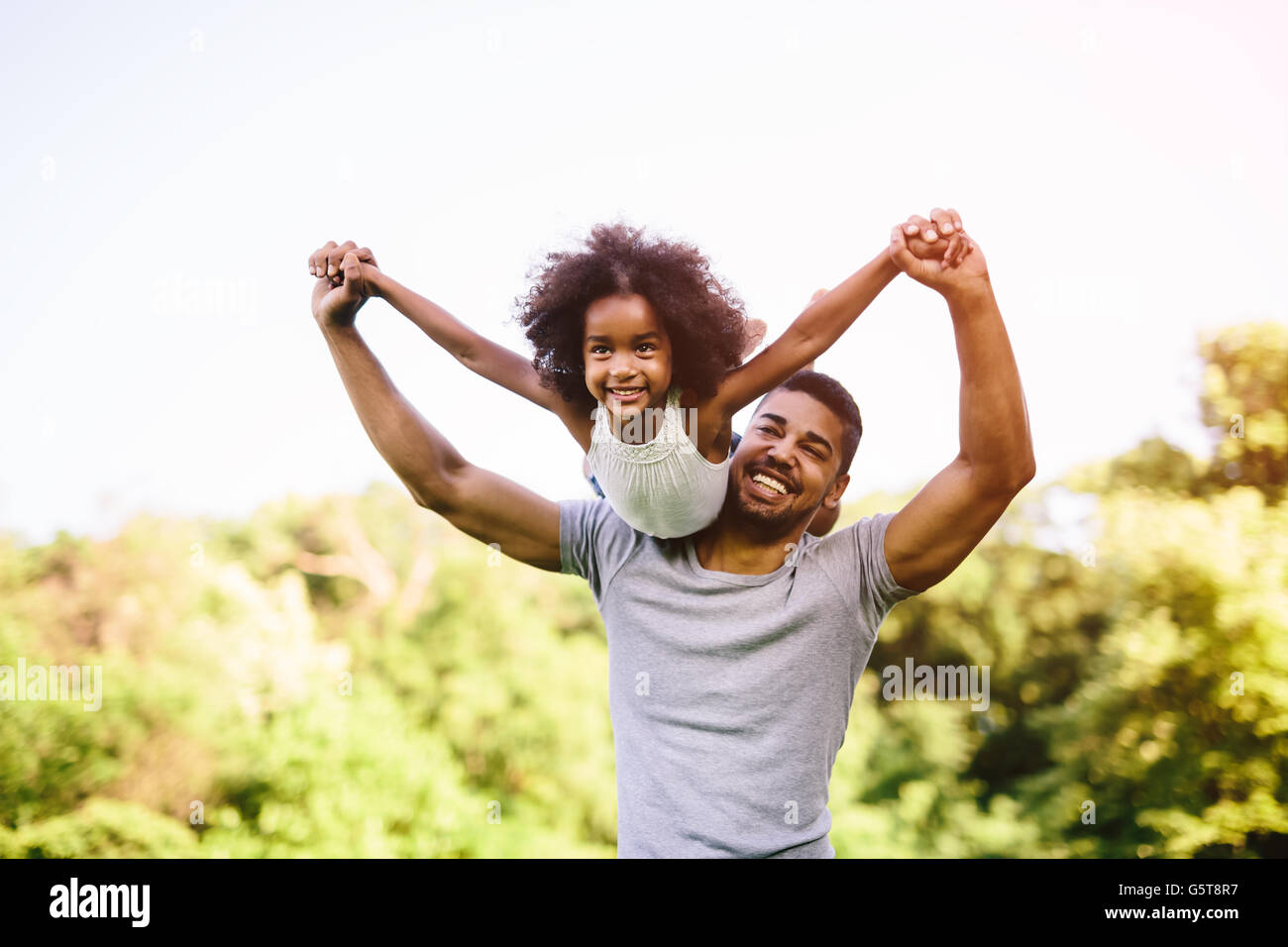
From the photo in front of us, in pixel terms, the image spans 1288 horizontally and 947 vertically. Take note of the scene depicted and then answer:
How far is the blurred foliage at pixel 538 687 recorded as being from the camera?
23.9 feet

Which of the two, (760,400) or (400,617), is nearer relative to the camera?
(760,400)

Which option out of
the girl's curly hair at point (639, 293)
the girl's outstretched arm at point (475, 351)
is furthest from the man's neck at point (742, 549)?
the girl's outstretched arm at point (475, 351)

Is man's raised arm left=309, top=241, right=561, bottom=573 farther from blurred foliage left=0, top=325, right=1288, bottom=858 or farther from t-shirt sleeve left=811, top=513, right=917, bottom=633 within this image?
blurred foliage left=0, top=325, right=1288, bottom=858

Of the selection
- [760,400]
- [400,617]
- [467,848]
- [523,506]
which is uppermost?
[400,617]

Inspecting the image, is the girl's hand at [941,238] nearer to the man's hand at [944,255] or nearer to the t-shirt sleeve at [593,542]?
the man's hand at [944,255]

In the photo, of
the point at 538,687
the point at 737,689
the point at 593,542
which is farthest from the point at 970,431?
the point at 538,687

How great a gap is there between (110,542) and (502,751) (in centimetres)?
351

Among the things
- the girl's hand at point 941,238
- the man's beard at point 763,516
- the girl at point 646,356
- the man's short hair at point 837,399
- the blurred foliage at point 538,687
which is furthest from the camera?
the blurred foliage at point 538,687

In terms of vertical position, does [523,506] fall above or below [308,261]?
below

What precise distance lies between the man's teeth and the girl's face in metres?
0.24

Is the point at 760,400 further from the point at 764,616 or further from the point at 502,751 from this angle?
the point at 502,751

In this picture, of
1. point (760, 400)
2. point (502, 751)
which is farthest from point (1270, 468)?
point (760, 400)

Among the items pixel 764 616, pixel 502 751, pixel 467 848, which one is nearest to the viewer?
pixel 764 616
